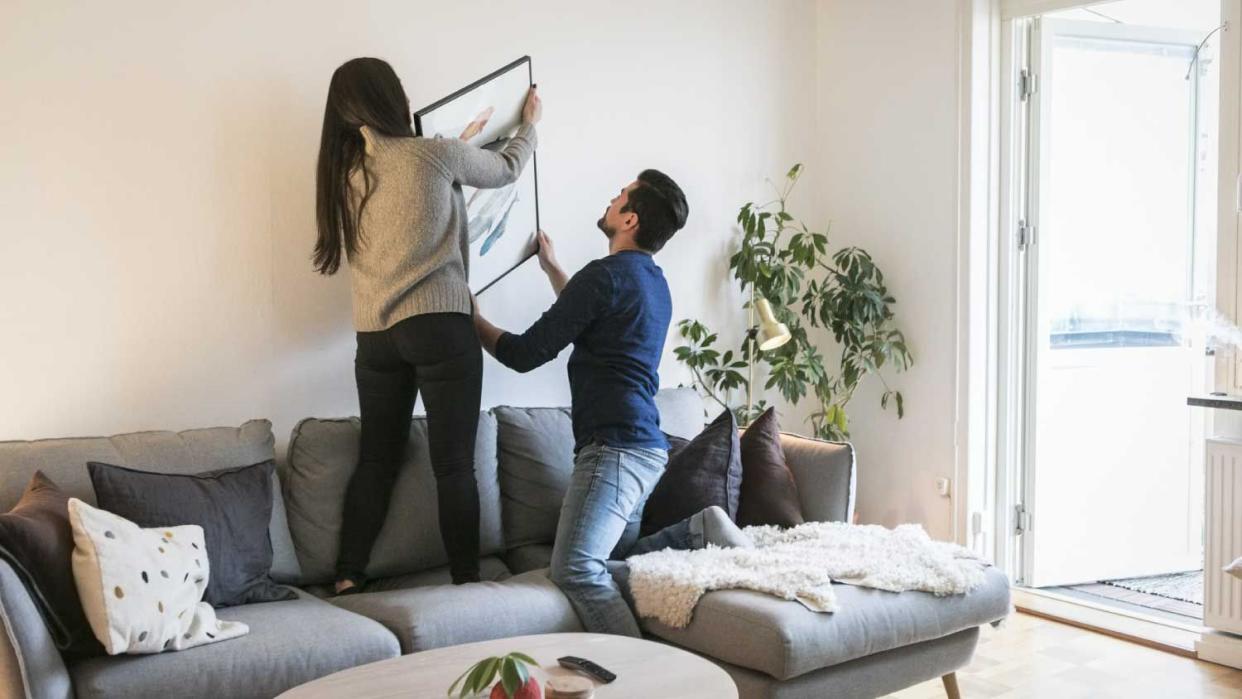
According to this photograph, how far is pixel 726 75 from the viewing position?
452 centimetres

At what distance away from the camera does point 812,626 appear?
267cm

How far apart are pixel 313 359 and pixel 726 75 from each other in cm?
203

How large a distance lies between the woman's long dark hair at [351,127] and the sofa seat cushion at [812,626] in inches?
53.2

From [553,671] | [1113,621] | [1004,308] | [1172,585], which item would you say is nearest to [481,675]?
[553,671]

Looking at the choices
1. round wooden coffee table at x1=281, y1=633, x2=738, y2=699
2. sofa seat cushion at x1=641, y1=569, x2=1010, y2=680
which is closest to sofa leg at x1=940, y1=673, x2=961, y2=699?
sofa seat cushion at x1=641, y1=569, x2=1010, y2=680

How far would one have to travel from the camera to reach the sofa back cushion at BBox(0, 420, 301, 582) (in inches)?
106

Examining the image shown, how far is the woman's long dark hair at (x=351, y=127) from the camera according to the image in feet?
9.96

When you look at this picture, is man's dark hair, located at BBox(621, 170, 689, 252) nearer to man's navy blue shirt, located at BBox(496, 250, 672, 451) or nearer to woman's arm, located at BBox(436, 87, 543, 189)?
man's navy blue shirt, located at BBox(496, 250, 672, 451)

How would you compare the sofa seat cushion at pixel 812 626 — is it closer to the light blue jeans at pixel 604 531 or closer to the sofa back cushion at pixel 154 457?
the light blue jeans at pixel 604 531

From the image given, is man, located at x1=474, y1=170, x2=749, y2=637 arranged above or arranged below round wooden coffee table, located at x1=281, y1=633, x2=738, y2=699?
above

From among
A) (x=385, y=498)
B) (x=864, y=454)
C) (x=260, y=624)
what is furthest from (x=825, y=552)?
(x=864, y=454)

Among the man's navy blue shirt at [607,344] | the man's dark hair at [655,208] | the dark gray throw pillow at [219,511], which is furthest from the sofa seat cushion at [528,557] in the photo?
the man's dark hair at [655,208]

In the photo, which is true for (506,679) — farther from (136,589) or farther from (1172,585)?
(1172,585)

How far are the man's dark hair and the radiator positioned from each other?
1.95m
